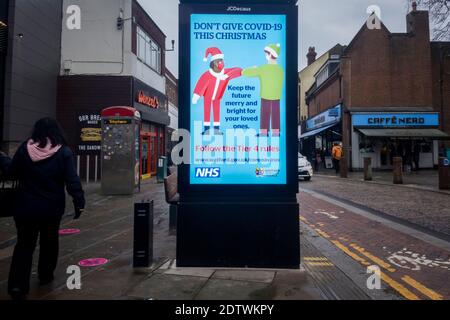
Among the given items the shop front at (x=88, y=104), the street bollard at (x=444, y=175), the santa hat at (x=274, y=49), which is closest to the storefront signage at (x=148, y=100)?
the shop front at (x=88, y=104)

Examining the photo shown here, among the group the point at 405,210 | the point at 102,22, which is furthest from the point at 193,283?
the point at 102,22

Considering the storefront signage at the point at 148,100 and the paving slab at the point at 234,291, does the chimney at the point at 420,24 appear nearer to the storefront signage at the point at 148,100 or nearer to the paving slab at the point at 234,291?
the storefront signage at the point at 148,100

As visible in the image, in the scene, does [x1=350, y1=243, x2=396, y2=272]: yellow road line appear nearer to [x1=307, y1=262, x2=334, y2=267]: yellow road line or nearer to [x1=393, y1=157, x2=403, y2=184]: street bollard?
[x1=307, y1=262, x2=334, y2=267]: yellow road line

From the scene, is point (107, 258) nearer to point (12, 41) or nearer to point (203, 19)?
point (203, 19)

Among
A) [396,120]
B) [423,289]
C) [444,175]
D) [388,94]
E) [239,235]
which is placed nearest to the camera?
[423,289]

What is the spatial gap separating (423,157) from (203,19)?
2950 centimetres

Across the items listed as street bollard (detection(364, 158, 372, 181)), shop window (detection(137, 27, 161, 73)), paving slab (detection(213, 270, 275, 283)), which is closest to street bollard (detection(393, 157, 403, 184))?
street bollard (detection(364, 158, 372, 181))

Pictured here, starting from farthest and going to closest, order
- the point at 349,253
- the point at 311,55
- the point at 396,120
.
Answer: the point at 311,55 < the point at 396,120 < the point at 349,253

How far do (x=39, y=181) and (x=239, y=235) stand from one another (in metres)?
2.46

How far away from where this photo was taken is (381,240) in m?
6.74

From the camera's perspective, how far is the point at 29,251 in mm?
4094

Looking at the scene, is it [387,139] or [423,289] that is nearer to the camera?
[423,289]

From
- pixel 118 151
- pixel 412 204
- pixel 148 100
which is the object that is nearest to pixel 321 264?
pixel 412 204

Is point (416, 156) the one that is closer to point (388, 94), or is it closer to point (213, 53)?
point (388, 94)
